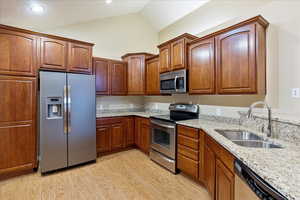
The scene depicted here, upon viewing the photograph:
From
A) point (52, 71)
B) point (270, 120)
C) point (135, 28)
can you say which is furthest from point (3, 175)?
point (135, 28)

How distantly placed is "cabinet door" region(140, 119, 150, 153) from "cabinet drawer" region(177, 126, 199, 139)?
1.01m

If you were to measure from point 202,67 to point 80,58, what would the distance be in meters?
2.34

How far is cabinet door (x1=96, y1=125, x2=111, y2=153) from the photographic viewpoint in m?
3.40

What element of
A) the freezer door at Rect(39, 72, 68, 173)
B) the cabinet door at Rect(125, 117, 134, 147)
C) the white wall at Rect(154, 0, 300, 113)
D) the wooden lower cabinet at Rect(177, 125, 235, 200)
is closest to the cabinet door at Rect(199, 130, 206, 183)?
the wooden lower cabinet at Rect(177, 125, 235, 200)

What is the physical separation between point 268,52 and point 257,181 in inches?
74.6

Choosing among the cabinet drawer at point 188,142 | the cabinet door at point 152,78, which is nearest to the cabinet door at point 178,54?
the cabinet door at point 152,78

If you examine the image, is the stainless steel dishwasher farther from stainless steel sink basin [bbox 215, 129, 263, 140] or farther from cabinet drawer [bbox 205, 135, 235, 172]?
stainless steel sink basin [bbox 215, 129, 263, 140]

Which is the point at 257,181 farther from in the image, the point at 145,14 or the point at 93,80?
the point at 145,14

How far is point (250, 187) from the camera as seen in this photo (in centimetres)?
104

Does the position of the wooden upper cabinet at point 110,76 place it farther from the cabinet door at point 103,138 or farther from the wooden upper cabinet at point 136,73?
the cabinet door at point 103,138

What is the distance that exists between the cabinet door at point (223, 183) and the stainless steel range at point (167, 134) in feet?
3.45

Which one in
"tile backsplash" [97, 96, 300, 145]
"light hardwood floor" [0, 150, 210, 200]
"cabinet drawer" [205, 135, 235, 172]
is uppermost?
"tile backsplash" [97, 96, 300, 145]

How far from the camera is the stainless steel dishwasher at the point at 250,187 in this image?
85 cm

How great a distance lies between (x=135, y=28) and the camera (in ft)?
15.0
